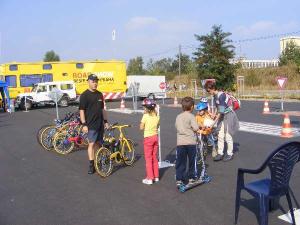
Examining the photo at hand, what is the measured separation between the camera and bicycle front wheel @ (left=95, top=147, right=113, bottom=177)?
321 inches

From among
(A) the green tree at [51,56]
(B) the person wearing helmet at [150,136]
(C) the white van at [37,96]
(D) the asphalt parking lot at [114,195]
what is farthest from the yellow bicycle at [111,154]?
(A) the green tree at [51,56]

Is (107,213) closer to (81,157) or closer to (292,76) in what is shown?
(81,157)

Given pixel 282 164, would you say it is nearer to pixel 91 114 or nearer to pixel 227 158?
pixel 91 114

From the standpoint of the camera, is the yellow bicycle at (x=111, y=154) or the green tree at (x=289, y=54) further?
the green tree at (x=289, y=54)

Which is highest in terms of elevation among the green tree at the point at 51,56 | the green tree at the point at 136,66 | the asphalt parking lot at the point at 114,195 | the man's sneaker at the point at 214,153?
the green tree at the point at 51,56

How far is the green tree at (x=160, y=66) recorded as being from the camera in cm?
7736

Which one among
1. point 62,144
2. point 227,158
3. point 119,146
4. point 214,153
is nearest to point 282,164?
point 119,146

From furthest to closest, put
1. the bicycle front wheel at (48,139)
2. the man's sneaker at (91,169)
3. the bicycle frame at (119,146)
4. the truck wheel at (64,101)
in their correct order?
the truck wheel at (64,101)
the bicycle front wheel at (48,139)
the bicycle frame at (119,146)
the man's sneaker at (91,169)

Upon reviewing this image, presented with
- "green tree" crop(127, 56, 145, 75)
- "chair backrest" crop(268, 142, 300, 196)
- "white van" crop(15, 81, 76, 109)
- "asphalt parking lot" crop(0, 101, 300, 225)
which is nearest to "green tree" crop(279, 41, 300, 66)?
"green tree" crop(127, 56, 145, 75)

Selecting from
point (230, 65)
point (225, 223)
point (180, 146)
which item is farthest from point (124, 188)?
point (230, 65)

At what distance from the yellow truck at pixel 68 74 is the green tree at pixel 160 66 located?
123 feet

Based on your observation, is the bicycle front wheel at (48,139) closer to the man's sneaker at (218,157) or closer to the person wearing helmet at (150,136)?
the man's sneaker at (218,157)

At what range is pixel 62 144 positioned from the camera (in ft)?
37.6

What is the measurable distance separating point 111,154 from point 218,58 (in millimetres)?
28119
